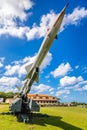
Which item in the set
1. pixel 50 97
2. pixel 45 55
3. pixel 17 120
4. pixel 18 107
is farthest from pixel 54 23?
pixel 50 97

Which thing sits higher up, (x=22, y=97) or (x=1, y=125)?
(x=22, y=97)

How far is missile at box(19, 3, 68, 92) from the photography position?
20067mm

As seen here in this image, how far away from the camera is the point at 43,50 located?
2181cm

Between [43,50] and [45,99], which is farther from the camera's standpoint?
[45,99]

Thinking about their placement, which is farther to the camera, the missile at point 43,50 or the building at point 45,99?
the building at point 45,99

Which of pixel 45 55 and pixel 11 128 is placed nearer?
pixel 11 128

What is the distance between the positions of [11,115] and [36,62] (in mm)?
7024

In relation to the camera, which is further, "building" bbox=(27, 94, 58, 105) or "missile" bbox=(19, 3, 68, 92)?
"building" bbox=(27, 94, 58, 105)

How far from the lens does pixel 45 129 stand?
63.8ft

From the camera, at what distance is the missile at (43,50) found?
2007 cm

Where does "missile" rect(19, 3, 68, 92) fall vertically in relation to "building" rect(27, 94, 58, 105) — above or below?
below

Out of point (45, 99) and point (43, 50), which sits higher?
point (45, 99)

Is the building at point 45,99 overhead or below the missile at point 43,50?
overhead

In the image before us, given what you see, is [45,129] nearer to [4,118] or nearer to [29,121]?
[29,121]
